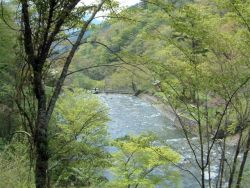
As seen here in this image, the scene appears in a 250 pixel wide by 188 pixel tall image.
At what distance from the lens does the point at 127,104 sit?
44969 millimetres

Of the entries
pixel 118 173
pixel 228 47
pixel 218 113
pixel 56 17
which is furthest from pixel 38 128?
pixel 118 173

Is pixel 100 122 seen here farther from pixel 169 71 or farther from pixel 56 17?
pixel 56 17

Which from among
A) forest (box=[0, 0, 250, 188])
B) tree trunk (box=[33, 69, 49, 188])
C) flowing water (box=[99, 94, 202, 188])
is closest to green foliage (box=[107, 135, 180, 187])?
forest (box=[0, 0, 250, 188])

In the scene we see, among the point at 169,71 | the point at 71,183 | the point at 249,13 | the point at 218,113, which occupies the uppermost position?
the point at 249,13

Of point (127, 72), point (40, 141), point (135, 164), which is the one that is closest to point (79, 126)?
point (135, 164)

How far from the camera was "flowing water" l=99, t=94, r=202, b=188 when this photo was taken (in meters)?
22.9

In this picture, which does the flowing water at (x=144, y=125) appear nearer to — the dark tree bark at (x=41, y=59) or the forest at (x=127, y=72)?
the forest at (x=127, y=72)

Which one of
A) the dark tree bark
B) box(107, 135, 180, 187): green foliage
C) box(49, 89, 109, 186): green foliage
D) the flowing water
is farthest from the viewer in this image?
the flowing water

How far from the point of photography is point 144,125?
1257 inches

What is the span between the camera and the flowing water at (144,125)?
2286 centimetres

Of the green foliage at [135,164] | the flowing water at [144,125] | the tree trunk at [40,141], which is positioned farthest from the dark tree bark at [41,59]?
the flowing water at [144,125]

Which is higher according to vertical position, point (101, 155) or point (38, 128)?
point (38, 128)

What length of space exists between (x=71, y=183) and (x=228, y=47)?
33.6 ft

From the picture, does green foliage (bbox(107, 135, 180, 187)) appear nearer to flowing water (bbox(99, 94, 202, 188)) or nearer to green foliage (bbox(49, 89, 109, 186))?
green foliage (bbox(49, 89, 109, 186))
